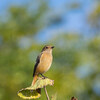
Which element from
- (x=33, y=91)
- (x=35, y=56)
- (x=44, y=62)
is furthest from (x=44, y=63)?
(x=35, y=56)

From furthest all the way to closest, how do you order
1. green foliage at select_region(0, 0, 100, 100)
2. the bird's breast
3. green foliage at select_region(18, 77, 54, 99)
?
1. green foliage at select_region(0, 0, 100, 100)
2. the bird's breast
3. green foliage at select_region(18, 77, 54, 99)

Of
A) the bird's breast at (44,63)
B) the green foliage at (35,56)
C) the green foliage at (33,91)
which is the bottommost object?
the green foliage at (33,91)

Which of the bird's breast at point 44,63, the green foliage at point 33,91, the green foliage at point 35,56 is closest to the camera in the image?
the green foliage at point 33,91

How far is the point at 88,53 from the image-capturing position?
61.9 feet

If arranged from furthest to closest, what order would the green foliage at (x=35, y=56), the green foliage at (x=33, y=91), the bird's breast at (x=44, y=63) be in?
the green foliage at (x=35, y=56), the bird's breast at (x=44, y=63), the green foliage at (x=33, y=91)

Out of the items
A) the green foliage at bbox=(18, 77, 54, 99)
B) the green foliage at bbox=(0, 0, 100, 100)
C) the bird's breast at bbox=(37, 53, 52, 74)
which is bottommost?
the green foliage at bbox=(18, 77, 54, 99)

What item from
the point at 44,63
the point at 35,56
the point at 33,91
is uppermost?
the point at 35,56

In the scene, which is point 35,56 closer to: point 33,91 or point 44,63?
point 44,63

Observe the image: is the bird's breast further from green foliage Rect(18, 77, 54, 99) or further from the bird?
green foliage Rect(18, 77, 54, 99)

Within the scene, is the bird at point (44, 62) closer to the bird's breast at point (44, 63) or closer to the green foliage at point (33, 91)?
the bird's breast at point (44, 63)

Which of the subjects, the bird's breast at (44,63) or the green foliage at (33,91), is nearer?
the green foliage at (33,91)

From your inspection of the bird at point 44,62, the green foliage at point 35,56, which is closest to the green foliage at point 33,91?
the bird at point 44,62

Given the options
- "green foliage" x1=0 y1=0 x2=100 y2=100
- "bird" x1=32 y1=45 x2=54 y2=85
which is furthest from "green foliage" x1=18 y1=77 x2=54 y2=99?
"green foliage" x1=0 y1=0 x2=100 y2=100

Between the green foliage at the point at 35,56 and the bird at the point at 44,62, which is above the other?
the green foliage at the point at 35,56
